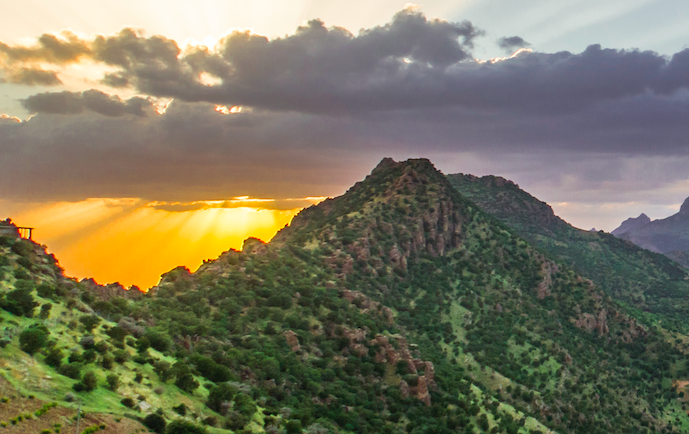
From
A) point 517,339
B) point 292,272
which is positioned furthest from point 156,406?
point 517,339

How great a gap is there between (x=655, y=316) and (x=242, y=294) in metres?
181

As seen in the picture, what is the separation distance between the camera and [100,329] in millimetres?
Answer: 58562

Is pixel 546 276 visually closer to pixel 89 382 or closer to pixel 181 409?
pixel 181 409

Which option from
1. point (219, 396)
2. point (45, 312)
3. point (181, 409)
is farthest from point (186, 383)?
point (45, 312)

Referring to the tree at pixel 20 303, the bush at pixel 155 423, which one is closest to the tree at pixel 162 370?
the bush at pixel 155 423

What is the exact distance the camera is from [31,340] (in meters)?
45.2

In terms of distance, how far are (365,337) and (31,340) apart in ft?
204

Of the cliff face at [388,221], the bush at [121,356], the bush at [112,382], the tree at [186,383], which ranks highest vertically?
the cliff face at [388,221]

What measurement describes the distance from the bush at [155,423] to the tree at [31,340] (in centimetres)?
1288

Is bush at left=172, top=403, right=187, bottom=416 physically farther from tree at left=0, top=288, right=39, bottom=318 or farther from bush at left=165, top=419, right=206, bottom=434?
tree at left=0, top=288, right=39, bottom=318

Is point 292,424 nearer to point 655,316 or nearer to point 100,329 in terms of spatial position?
point 100,329

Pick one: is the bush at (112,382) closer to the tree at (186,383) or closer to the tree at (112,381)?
the tree at (112,381)

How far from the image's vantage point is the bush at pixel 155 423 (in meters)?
43.2

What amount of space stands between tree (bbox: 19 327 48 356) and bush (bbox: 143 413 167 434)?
12882 mm
